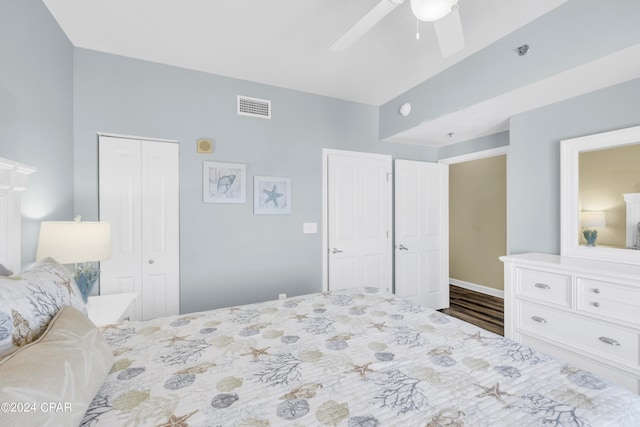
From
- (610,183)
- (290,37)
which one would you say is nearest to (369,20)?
(290,37)

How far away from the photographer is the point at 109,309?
1938mm

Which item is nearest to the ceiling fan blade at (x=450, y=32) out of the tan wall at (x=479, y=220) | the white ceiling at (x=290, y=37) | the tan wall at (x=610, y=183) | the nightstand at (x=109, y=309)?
the white ceiling at (x=290, y=37)

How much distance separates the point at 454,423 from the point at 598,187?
2324 mm

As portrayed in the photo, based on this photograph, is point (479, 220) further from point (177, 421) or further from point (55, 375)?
point (55, 375)

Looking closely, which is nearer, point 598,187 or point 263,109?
point 598,187

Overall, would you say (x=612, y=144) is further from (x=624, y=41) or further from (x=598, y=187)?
(x=624, y=41)

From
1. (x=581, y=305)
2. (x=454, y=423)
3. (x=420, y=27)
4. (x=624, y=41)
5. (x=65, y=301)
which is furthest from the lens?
(x=420, y=27)

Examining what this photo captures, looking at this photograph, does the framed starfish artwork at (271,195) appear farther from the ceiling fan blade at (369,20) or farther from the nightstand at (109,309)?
the ceiling fan blade at (369,20)

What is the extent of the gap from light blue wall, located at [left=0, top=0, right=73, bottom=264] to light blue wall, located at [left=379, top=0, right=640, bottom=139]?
10.0ft

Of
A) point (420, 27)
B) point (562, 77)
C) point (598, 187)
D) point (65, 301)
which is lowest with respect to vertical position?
point (65, 301)

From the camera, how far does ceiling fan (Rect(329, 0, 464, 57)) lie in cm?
132

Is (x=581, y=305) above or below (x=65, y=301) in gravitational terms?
below

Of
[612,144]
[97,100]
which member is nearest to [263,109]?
[97,100]

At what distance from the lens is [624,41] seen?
160 cm
